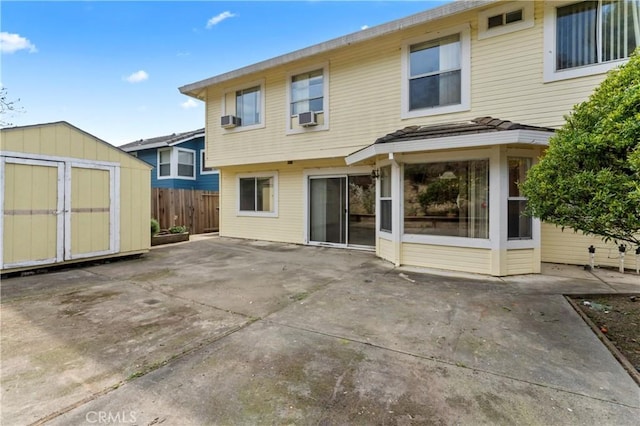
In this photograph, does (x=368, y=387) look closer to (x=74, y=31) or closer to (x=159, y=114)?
(x=74, y=31)

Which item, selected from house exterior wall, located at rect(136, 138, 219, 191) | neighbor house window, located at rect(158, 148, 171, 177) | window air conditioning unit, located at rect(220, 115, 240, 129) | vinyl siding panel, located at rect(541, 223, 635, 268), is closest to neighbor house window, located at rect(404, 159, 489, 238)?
vinyl siding panel, located at rect(541, 223, 635, 268)

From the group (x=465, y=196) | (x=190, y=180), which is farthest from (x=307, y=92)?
(x=190, y=180)

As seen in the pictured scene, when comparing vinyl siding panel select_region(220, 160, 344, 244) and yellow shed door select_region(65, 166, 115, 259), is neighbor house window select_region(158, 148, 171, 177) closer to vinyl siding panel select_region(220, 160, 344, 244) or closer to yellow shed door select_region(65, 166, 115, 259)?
vinyl siding panel select_region(220, 160, 344, 244)

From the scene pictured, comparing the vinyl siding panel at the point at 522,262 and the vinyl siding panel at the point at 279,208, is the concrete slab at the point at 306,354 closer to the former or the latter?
the vinyl siding panel at the point at 522,262

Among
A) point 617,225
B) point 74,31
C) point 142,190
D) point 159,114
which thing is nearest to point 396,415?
point 617,225

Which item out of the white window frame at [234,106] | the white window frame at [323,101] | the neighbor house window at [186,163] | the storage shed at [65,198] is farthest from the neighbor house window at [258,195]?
the neighbor house window at [186,163]

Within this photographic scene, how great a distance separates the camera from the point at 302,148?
8.82 metres

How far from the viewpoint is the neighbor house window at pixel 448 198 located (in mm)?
5867

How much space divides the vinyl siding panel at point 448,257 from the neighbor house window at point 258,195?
529 cm

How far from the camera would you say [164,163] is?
1531 cm

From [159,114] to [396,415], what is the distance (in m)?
18.1

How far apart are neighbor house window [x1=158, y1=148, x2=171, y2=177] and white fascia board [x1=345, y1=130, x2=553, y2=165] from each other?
12.6m

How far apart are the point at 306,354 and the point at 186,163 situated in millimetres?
14954

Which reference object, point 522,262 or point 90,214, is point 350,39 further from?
point 90,214
